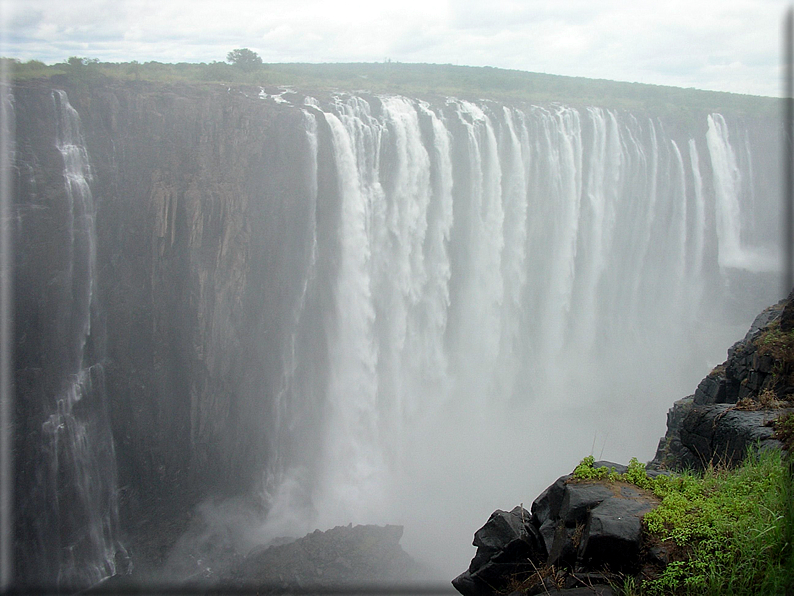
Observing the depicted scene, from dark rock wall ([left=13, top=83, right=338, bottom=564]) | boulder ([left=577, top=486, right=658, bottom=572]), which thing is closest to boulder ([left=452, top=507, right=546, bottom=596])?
boulder ([left=577, top=486, right=658, bottom=572])

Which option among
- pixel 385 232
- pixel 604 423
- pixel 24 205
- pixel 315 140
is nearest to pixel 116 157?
pixel 24 205

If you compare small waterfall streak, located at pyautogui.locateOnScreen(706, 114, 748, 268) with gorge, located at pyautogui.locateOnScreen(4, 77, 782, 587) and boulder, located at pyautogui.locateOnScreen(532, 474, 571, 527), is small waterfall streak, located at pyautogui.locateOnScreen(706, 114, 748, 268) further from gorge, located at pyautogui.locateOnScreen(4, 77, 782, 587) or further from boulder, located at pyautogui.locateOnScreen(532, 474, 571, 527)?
boulder, located at pyautogui.locateOnScreen(532, 474, 571, 527)

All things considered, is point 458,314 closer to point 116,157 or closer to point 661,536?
point 116,157

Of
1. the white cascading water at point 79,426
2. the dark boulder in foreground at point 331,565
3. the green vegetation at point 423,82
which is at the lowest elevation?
the dark boulder in foreground at point 331,565

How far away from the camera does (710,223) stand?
29.0m

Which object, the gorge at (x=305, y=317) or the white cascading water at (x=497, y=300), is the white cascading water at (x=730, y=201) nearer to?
the white cascading water at (x=497, y=300)

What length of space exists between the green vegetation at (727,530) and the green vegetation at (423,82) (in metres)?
Result: 18.4

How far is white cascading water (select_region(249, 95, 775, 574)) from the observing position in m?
18.5

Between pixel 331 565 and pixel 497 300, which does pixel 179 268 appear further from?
pixel 497 300

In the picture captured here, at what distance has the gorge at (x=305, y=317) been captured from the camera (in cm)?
1532

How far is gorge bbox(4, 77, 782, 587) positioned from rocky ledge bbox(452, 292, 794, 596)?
362 inches

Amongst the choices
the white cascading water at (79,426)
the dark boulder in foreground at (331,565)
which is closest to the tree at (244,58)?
the white cascading water at (79,426)

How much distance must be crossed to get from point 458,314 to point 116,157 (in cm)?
1320

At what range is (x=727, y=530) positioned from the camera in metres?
4.16
